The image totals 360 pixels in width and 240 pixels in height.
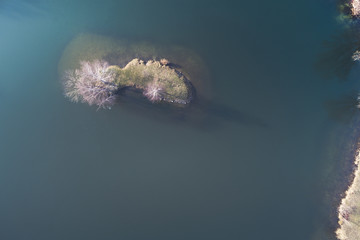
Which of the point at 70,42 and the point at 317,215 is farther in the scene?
the point at 70,42

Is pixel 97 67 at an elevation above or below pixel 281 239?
above

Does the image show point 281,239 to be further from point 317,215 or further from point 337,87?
point 337,87

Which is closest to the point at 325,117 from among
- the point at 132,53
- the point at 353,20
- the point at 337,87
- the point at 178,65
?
the point at 337,87

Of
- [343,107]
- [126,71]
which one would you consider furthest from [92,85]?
[343,107]

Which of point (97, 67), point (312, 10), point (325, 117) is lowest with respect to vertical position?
point (97, 67)

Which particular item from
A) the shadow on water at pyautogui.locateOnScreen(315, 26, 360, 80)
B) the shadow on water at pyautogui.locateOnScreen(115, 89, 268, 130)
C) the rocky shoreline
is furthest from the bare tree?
the rocky shoreline
